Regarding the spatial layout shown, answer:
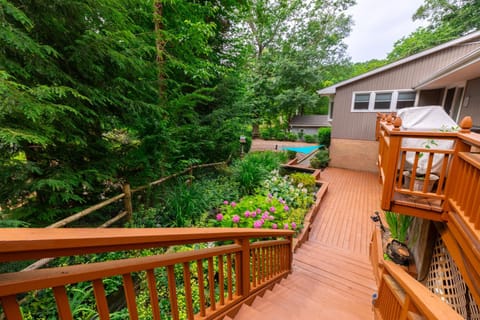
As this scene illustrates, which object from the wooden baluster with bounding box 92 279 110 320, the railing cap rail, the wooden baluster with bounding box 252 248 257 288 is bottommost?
the wooden baluster with bounding box 252 248 257 288

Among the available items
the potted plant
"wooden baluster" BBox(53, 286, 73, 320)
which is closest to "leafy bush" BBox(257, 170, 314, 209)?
the potted plant

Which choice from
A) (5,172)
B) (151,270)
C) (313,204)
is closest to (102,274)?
(151,270)

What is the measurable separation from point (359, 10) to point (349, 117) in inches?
523

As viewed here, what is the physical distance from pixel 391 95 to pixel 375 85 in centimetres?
75

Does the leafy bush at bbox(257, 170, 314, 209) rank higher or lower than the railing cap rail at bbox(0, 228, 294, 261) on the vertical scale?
lower

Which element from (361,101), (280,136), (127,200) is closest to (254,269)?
(127,200)

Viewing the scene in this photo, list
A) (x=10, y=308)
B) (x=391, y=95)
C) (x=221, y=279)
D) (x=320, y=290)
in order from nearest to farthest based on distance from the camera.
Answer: (x=10, y=308) → (x=221, y=279) → (x=320, y=290) → (x=391, y=95)

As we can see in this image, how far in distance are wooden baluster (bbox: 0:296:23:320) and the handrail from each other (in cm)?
177

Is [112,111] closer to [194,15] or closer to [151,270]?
[151,270]

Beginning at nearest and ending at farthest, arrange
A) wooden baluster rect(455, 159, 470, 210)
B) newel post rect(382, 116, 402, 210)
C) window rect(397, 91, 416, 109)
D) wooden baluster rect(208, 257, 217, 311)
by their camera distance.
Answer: wooden baluster rect(208, 257, 217, 311)
wooden baluster rect(455, 159, 470, 210)
newel post rect(382, 116, 402, 210)
window rect(397, 91, 416, 109)

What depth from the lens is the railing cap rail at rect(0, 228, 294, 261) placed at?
20.3 inches

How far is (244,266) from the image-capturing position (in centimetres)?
189

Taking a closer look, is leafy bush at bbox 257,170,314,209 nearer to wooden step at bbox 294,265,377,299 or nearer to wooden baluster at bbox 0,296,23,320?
wooden step at bbox 294,265,377,299

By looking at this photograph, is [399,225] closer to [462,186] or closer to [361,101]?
[462,186]
